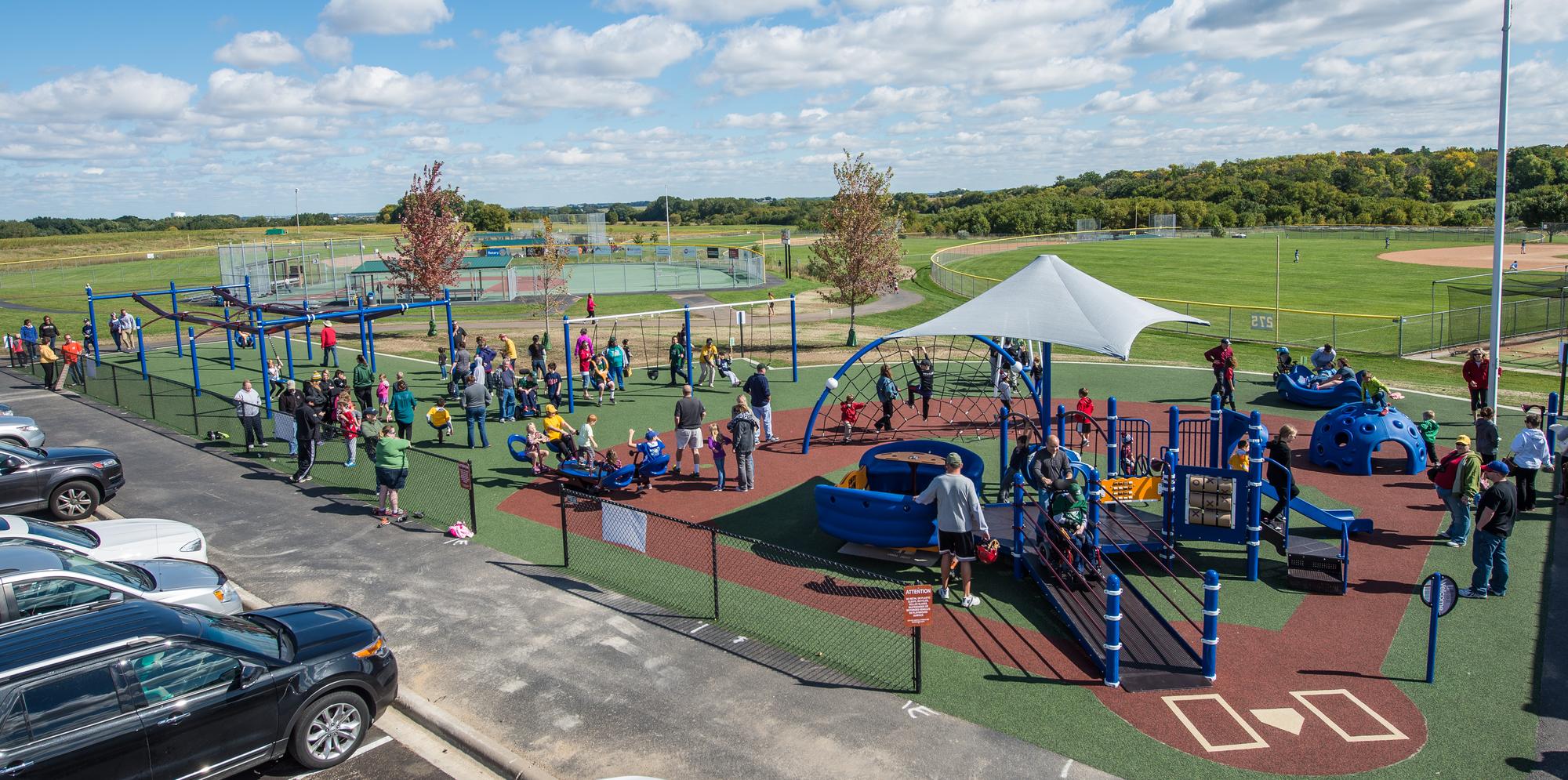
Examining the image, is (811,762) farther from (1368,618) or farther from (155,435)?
(155,435)

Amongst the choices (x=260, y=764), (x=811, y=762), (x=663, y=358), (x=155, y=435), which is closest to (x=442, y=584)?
(x=260, y=764)

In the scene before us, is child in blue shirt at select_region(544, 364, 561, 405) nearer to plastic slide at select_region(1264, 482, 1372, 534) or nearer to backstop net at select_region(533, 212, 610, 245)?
plastic slide at select_region(1264, 482, 1372, 534)

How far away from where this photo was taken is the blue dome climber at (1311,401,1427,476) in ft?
55.4

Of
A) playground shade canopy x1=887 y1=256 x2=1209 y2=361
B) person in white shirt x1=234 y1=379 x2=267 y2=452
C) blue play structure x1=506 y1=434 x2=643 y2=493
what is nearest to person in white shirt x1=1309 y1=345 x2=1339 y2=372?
playground shade canopy x1=887 y1=256 x2=1209 y2=361

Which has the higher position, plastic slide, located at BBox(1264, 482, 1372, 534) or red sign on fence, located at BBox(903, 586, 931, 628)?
Answer: red sign on fence, located at BBox(903, 586, 931, 628)

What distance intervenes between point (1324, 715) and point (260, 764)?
9.22 metres

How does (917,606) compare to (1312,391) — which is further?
(1312,391)

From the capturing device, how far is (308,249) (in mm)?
65625

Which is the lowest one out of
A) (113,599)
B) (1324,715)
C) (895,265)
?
(1324,715)

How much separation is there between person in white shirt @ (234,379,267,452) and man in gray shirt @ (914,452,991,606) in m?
14.6

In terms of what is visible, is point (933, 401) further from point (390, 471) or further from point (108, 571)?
point (108, 571)

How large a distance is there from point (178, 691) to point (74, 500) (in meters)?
10.7

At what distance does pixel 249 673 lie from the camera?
8.23 metres

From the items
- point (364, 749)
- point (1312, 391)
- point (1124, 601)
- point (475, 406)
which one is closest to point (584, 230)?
point (475, 406)
